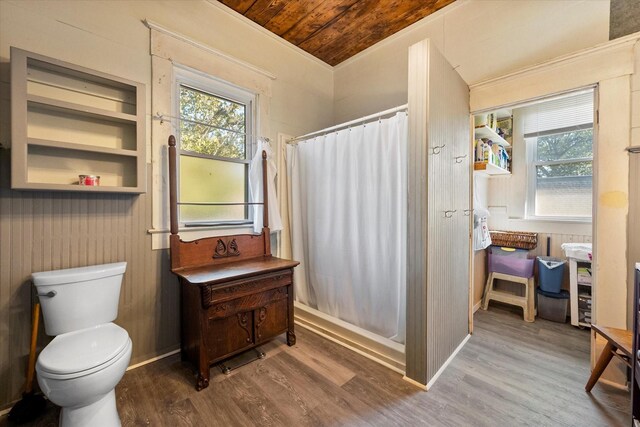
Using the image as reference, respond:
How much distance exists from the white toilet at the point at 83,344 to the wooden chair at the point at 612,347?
8.35 feet

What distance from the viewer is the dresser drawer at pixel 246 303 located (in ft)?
5.35

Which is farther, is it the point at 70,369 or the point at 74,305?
the point at 74,305

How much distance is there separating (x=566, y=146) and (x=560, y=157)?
0.40ft

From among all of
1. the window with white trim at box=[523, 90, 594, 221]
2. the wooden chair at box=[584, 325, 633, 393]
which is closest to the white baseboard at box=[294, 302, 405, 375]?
the wooden chair at box=[584, 325, 633, 393]

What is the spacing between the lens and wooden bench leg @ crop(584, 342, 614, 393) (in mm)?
1433

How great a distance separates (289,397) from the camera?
4.98 ft

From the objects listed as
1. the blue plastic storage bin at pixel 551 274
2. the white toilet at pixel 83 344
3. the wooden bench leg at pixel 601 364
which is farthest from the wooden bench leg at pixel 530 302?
the white toilet at pixel 83 344

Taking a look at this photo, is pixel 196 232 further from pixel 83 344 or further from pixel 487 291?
pixel 487 291

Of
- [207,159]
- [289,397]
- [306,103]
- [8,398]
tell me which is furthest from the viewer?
[306,103]

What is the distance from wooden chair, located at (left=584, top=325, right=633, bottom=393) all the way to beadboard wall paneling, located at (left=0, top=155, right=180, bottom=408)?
2732 millimetres

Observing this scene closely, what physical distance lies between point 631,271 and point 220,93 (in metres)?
3.20

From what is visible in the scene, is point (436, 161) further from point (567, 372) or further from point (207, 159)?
point (207, 159)

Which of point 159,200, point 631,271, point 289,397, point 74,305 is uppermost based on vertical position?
point 159,200

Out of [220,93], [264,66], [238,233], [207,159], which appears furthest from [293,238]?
[264,66]
